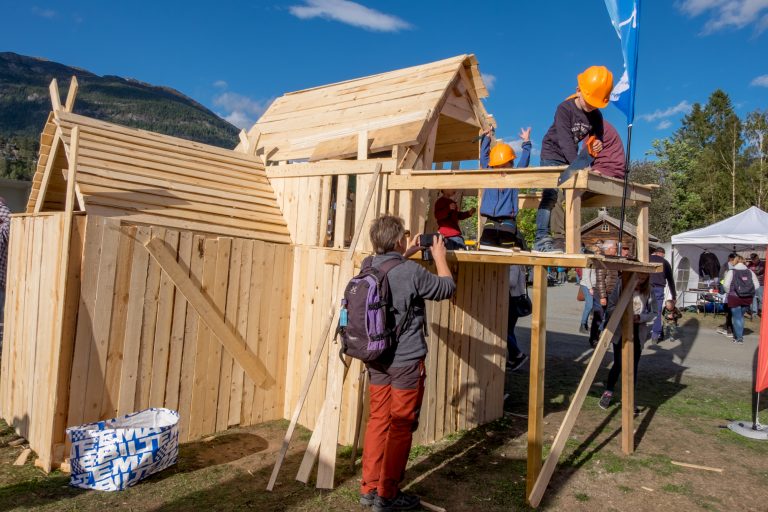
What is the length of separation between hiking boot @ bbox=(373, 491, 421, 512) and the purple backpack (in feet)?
3.60

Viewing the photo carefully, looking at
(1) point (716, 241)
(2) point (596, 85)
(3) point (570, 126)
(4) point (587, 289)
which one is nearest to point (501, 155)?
(3) point (570, 126)

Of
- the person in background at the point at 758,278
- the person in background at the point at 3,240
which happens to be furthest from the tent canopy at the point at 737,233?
the person in background at the point at 3,240

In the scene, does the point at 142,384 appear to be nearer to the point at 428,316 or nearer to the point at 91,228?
the point at 91,228

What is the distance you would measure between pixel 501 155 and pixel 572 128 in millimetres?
1144

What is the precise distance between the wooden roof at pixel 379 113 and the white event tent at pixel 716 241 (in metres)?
13.7

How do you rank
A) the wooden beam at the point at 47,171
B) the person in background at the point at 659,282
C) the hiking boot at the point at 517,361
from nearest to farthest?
the wooden beam at the point at 47,171, the hiking boot at the point at 517,361, the person in background at the point at 659,282

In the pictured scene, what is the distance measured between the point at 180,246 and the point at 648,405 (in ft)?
22.2

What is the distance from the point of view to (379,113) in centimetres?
718

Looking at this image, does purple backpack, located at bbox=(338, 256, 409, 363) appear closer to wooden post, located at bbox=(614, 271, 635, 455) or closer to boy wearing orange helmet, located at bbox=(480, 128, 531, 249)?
boy wearing orange helmet, located at bbox=(480, 128, 531, 249)

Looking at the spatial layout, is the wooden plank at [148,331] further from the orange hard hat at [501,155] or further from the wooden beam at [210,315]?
the orange hard hat at [501,155]

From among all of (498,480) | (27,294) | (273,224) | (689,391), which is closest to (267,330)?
(273,224)

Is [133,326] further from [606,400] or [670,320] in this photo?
[670,320]

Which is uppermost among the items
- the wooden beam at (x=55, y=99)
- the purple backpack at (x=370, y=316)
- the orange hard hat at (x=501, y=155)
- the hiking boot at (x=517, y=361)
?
the wooden beam at (x=55, y=99)

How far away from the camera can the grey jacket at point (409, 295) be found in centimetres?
409
